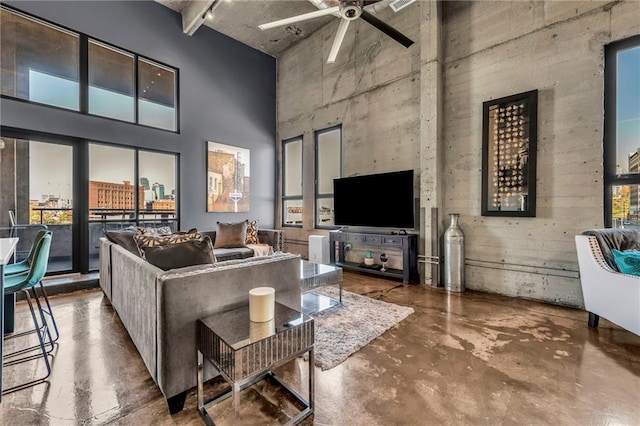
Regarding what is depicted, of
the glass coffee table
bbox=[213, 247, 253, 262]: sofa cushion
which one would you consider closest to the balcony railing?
bbox=[213, 247, 253, 262]: sofa cushion

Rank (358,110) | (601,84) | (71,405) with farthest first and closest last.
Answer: (358,110), (601,84), (71,405)

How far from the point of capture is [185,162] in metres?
5.24

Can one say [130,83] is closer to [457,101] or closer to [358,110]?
[358,110]

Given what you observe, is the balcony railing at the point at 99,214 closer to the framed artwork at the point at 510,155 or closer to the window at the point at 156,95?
the window at the point at 156,95

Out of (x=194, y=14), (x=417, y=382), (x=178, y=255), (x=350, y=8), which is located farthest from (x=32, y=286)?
(x=194, y=14)

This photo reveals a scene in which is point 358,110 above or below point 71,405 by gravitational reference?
above

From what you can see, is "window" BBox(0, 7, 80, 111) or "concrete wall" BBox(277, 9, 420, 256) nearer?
"window" BBox(0, 7, 80, 111)

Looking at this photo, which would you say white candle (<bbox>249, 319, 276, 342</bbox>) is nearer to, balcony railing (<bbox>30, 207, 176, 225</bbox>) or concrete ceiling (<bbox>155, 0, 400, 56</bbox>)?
balcony railing (<bbox>30, 207, 176, 225</bbox>)

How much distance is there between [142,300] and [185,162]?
13.4 ft

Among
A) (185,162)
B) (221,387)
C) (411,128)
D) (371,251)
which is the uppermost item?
(411,128)

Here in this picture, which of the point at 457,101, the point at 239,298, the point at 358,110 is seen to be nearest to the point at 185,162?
the point at 358,110

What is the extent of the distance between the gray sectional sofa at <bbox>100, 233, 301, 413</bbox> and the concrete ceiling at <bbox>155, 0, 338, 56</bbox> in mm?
4587

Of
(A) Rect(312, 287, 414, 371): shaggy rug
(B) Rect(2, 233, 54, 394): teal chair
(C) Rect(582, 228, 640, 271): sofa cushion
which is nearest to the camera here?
(B) Rect(2, 233, 54, 394): teal chair

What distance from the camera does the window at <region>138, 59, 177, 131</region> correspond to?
4863 mm
